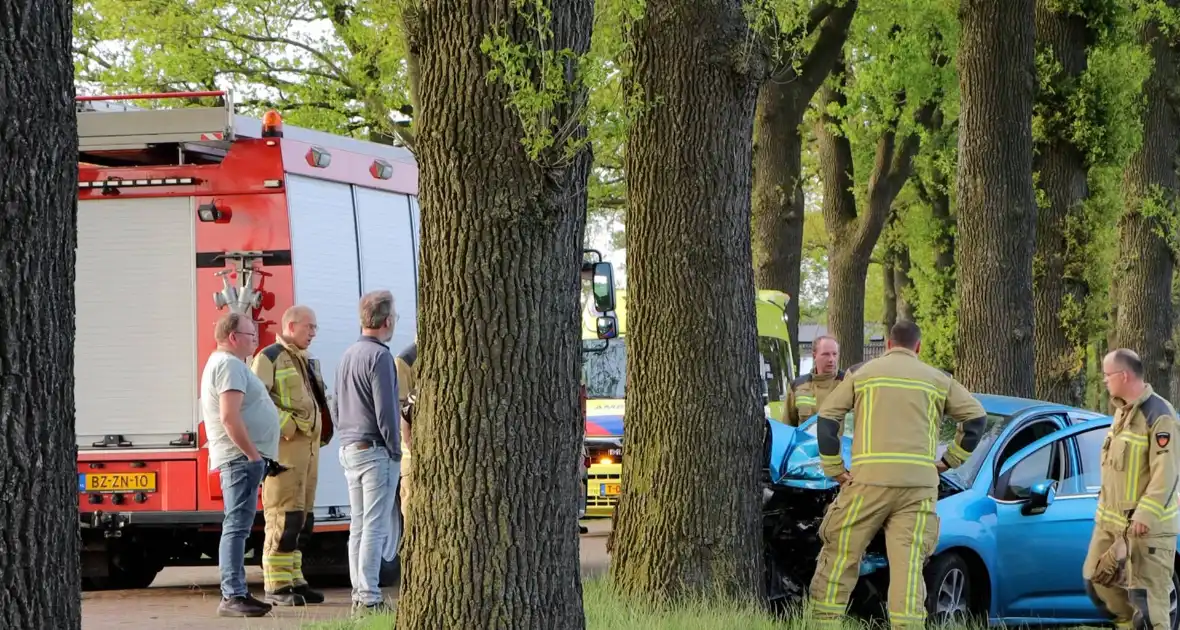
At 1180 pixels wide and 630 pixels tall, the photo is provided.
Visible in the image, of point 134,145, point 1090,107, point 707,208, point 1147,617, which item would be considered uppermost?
point 1090,107

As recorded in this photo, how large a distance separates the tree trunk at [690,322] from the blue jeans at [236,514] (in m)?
2.18

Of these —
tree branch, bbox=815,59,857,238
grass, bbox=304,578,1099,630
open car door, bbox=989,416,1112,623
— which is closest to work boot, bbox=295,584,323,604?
grass, bbox=304,578,1099,630

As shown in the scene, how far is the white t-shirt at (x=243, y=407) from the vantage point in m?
9.51

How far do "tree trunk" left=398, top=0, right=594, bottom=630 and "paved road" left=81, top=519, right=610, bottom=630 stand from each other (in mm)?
2725

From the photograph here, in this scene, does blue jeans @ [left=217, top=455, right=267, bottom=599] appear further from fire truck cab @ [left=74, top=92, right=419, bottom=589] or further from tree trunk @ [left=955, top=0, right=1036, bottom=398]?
tree trunk @ [left=955, top=0, right=1036, bottom=398]

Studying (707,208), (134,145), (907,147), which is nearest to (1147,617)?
(707,208)

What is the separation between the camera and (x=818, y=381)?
13.4 metres

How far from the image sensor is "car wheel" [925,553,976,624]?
30.6ft

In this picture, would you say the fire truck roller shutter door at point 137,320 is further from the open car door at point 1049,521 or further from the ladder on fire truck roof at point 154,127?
the open car door at point 1049,521

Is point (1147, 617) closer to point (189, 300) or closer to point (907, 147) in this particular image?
point (189, 300)

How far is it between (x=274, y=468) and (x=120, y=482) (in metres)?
1.33

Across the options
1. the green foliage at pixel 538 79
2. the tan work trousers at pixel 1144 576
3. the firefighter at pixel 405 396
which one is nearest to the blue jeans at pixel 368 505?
the firefighter at pixel 405 396

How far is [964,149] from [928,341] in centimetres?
1875

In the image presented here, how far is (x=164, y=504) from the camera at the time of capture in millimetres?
10703
